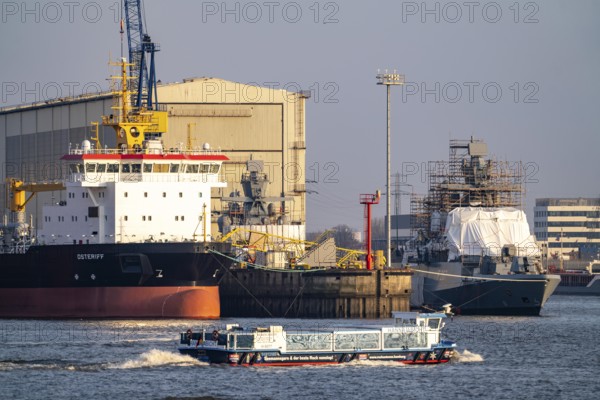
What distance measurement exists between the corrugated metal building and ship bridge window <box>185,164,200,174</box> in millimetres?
34186

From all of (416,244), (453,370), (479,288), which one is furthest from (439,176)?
(453,370)

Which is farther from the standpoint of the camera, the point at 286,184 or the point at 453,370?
the point at 286,184

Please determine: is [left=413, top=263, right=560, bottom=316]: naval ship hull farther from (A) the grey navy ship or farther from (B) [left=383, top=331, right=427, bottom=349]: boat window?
(B) [left=383, top=331, right=427, bottom=349]: boat window

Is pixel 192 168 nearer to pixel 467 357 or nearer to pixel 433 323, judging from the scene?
pixel 433 323

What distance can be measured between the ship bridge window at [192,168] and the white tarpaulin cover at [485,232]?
25.4 m

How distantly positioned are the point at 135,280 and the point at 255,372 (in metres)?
25.0

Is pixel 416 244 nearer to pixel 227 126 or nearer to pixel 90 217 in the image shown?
pixel 227 126

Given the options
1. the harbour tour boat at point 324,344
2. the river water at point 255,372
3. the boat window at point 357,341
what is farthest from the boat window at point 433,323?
the boat window at point 357,341

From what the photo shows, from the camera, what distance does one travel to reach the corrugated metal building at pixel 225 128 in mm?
120875

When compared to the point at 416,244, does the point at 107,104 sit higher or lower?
higher

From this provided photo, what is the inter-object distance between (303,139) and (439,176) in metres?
18.5

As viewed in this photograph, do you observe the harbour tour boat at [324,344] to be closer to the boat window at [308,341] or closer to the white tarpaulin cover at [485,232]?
the boat window at [308,341]

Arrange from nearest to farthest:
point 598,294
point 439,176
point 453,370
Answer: point 453,370
point 439,176
point 598,294

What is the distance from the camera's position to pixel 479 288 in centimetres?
9656
